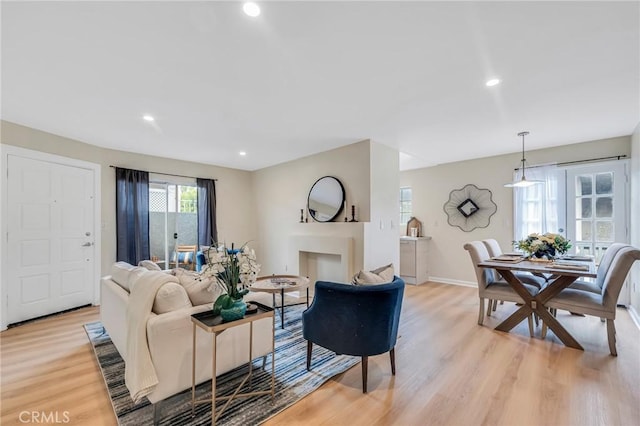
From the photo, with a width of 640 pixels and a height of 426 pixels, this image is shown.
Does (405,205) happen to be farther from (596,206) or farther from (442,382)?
(442,382)

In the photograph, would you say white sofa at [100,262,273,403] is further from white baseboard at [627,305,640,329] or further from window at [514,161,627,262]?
window at [514,161,627,262]

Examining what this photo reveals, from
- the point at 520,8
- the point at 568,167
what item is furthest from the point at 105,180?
the point at 568,167

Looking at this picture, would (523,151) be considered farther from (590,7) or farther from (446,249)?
(590,7)

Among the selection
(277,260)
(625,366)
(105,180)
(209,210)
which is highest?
(105,180)

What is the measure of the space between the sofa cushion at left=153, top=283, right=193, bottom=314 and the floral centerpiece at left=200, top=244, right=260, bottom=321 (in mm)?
261

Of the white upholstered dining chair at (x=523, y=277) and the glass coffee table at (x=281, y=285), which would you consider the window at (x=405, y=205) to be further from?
the glass coffee table at (x=281, y=285)

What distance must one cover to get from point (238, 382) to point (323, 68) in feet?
8.31

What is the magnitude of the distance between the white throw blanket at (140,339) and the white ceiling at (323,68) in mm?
1623

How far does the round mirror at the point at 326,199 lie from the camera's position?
169 inches

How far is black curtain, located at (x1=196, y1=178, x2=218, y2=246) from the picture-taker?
5445mm

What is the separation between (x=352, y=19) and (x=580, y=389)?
9.93 feet

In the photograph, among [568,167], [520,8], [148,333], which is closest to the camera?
[520,8]

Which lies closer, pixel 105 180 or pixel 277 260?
pixel 105 180

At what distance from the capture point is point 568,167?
4258mm
